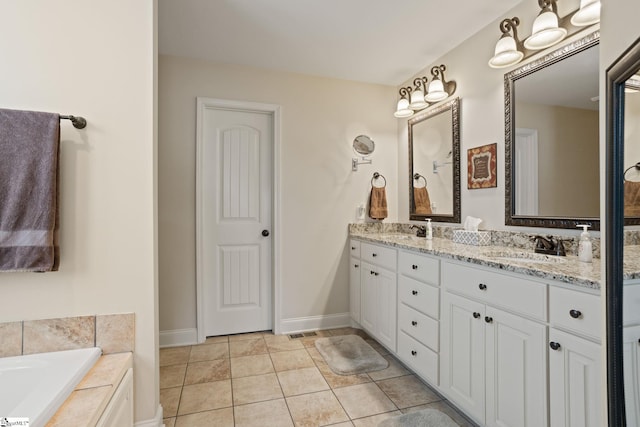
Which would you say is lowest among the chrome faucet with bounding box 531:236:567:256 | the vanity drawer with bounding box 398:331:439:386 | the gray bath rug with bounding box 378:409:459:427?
the gray bath rug with bounding box 378:409:459:427

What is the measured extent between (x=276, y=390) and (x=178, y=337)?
3.72 feet

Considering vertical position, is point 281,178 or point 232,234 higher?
point 281,178

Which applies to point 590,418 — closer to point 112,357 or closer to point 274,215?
point 112,357

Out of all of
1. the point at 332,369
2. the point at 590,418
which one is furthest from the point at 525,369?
the point at 332,369

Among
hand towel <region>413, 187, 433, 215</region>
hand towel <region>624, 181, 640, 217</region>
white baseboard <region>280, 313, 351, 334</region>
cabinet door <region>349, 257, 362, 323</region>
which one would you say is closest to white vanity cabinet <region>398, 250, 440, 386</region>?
cabinet door <region>349, 257, 362, 323</region>

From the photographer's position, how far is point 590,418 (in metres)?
1.08

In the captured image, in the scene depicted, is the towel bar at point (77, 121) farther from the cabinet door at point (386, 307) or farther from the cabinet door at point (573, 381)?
the cabinet door at point (573, 381)

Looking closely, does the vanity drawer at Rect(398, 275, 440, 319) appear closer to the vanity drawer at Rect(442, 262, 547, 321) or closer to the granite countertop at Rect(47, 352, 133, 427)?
the vanity drawer at Rect(442, 262, 547, 321)

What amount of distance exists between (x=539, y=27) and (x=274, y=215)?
2.30 meters

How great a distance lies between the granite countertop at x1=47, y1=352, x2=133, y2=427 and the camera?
1007 millimetres

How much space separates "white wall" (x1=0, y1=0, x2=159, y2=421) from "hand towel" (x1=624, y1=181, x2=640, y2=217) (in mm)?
1811

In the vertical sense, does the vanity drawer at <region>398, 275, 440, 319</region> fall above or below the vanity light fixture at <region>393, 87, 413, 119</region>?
below

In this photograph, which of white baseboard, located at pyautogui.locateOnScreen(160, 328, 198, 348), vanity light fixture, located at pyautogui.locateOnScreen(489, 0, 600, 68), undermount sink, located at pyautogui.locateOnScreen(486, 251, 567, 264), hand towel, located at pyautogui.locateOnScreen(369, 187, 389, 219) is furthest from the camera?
hand towel, located at pyautogui.locateOnScreen(369, 187, 389, 219)

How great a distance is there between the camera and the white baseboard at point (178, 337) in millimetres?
2605
